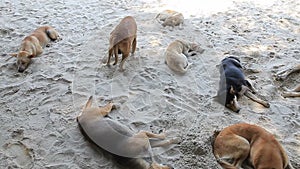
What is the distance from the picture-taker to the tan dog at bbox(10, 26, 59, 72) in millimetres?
4660

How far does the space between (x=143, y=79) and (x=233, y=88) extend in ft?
3.68

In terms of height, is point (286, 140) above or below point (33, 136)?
above

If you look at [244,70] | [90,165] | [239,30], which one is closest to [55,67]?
[90,165]

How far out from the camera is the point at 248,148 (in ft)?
10.3

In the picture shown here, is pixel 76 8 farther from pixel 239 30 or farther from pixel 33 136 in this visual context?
pixel 33 136

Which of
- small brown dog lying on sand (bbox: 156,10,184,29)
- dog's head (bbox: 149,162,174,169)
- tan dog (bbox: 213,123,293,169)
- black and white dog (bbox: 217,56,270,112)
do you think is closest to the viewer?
tan dog (bbox: 213,123,293,169)

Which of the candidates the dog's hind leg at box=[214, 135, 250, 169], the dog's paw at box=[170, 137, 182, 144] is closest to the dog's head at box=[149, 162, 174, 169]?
the dog's paw at box=[170, 137, 182, 144]

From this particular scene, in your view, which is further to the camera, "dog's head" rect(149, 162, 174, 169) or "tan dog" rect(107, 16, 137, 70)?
"tan dog" rect(107, 16, 137, 70)

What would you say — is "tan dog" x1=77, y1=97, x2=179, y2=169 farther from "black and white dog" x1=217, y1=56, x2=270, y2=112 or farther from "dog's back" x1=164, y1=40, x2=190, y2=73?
"dog's back" x1=164, y1=40, x2=190, y2=73

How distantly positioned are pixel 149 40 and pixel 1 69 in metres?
2.10

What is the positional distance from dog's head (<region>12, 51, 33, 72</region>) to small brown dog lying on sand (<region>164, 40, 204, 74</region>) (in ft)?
5.93

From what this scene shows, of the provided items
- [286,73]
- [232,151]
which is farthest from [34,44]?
[286,73]

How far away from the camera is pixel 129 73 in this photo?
4.58 metres

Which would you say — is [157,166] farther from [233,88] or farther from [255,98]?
[255,98]
